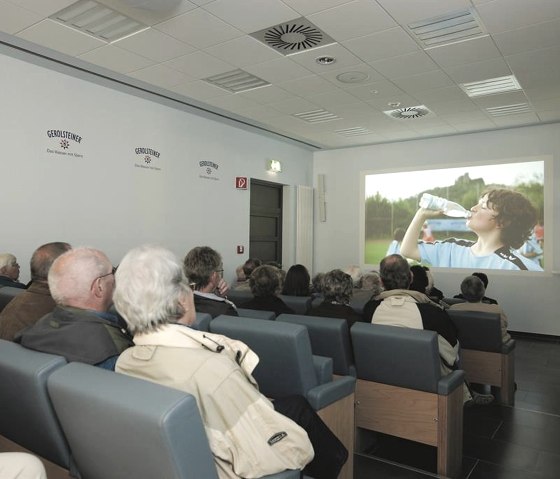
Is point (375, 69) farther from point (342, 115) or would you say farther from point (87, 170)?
point (87, 170)

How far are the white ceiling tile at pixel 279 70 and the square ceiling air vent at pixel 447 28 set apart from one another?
4.16ft

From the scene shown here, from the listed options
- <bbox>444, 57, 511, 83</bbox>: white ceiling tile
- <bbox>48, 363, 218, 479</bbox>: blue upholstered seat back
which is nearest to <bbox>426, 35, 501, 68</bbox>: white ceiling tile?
<bbox>444, 57, 511, 83</bbox>: white ceiling tile

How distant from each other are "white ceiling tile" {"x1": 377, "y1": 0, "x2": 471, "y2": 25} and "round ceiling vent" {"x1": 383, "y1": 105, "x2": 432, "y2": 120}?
257 centimetres

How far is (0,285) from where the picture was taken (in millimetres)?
3883

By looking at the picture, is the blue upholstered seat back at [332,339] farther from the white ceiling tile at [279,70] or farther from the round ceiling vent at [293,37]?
the white ceiling tile at [279,70]

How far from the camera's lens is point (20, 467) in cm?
136

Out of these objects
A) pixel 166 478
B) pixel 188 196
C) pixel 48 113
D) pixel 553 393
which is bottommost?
pixel 553 393

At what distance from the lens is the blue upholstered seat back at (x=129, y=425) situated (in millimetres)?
1171

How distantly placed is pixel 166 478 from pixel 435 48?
4.28m

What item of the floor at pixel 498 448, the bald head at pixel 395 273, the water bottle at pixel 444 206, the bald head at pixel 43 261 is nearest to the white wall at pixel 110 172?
the bald head at pixel 43 261

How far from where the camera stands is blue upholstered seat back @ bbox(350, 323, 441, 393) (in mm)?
2582

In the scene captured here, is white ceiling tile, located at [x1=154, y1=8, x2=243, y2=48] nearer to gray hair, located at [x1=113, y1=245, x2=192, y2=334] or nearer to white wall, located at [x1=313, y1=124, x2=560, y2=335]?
gray hair, located at [x1=113, y1=245, x2=192, y2=334]

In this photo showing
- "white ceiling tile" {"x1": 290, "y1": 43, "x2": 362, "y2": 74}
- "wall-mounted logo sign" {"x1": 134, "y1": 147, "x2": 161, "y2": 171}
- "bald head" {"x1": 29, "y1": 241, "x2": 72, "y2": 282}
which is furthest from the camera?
"wall-mounted logo sign" {"x1": 134, "y1": 147, "x2": 161, "y2": 171}

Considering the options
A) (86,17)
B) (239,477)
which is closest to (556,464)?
(239,477)
